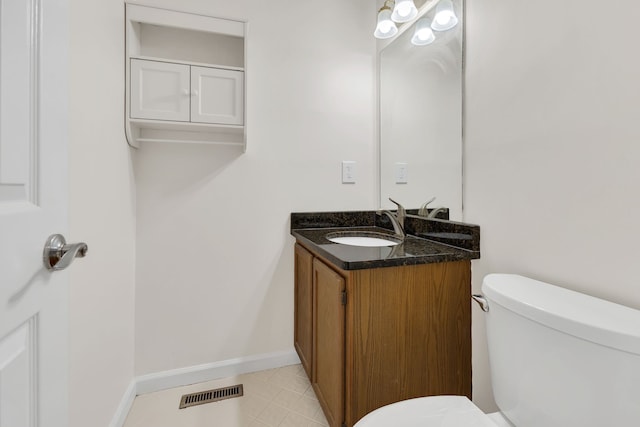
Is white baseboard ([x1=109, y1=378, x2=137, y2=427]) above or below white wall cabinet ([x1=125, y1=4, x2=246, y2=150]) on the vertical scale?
below

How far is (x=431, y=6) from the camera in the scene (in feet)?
4.65

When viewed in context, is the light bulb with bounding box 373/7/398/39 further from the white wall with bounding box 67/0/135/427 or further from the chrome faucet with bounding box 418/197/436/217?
the white wall with bounding box 67/0/135/427

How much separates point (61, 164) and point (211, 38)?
4.39 ft

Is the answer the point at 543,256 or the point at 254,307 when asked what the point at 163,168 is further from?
the point at 543,256

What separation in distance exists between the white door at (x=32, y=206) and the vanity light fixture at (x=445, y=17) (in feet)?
4.51

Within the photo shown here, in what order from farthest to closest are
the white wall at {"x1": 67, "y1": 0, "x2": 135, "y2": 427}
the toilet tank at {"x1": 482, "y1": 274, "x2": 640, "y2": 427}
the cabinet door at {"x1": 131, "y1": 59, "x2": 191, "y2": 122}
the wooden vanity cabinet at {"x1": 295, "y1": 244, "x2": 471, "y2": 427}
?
the cabinet door at {"x1": 131, "y1": 59, "x2": 191, "y2": 122} < the wooden vanity cabinet at {"x1": 295, "y1": 244, "x2": 471, "y2": 427} < the white wall at {"x1": 67, "y1": 0, "x2": 135, "y2": 427} < the toilet tank at {"x1": 482, "y1": 274, "x2": 640, "y2": 427}

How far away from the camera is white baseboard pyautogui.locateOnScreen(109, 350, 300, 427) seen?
1.55 m

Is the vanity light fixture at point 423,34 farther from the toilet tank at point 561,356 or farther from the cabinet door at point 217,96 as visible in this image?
the toilet tank at point 561,356

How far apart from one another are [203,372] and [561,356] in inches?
65.2

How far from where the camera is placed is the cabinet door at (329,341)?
1080 millimetres

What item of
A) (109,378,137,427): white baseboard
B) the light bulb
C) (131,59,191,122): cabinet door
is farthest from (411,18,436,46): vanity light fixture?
(109,378,137,427): white baseboard

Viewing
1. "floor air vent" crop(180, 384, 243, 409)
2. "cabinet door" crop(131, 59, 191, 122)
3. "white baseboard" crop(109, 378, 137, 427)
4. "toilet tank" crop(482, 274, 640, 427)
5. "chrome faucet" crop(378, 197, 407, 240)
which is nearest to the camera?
"toilet tank" crop(482, 274, 640, 427)

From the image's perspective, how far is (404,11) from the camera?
148cm

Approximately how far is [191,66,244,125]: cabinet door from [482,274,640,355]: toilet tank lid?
4.45ft
